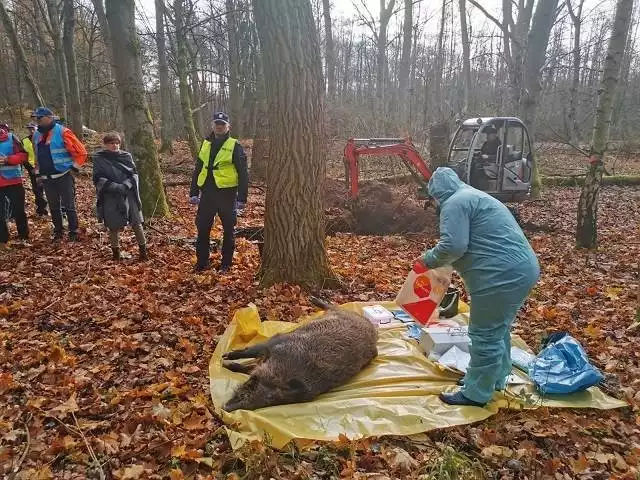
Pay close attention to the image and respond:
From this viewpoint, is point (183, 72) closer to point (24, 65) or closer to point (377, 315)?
point (24, 65)

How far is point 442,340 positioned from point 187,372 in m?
2.41

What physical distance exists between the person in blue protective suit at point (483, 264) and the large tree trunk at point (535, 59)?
11072 mm

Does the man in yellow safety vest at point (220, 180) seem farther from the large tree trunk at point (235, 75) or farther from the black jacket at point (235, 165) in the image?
the large tree trunk at point (235, 75)

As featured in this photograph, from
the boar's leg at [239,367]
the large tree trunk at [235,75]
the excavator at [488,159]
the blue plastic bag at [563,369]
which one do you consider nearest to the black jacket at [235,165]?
the boar's leg at [239,367]

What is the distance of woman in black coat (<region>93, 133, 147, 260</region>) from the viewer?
7.05 meters

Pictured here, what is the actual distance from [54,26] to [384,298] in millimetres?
16975

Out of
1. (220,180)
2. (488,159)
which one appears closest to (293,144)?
(220,180)

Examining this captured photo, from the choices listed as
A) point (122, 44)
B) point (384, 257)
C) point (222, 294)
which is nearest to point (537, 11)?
point (384, 257)

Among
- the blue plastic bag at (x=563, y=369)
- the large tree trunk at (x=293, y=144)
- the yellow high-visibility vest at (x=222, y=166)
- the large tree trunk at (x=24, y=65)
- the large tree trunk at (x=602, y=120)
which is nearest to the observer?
the blue plastic bag at (x=563, y=369)

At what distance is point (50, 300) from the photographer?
5844 mm

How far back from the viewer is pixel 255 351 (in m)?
4.59

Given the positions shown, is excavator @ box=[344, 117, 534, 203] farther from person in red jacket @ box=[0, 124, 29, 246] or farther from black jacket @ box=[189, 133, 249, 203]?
person in red jacket @ box=[0, 124, 29, 246]

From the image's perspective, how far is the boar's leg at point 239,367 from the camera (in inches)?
175

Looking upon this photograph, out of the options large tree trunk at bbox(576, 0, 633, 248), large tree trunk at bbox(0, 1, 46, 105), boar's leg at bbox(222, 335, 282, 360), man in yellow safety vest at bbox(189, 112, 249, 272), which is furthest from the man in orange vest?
large tree trunk at bbox(576, 0, 633, 248)
